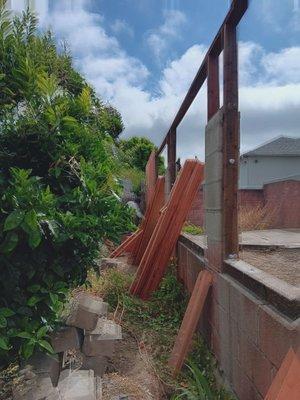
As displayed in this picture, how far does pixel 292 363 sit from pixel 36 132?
5.89 ft

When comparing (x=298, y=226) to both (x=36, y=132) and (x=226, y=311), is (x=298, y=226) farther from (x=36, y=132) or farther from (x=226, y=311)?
(x=36, y=132)

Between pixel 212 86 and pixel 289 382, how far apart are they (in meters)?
2.54

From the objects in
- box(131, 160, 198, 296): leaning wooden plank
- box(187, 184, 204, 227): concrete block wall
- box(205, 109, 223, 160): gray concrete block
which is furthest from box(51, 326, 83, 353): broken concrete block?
box(187, 184, 204, 227): concrete block wall

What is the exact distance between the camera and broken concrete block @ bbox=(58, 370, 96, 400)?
237 cm

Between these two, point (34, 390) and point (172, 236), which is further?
point (172, 236)

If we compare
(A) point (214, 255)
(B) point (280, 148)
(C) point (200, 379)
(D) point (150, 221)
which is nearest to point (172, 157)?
(D) point (150, 221)

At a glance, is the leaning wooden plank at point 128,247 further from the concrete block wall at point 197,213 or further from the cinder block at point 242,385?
the cinder block at point 242,385

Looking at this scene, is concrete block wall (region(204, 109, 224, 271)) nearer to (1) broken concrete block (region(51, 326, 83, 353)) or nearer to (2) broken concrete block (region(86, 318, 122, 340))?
(2) broken concrete block (region(86, 318, 122, 340))

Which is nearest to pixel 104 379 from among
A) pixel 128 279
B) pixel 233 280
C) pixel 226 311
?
pixel 226 311

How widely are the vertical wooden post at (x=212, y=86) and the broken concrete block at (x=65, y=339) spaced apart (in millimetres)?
2008

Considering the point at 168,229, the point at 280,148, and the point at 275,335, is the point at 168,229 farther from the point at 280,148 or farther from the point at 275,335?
the point at 280,148

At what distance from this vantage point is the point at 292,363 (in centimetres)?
133

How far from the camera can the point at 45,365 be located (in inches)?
98.0

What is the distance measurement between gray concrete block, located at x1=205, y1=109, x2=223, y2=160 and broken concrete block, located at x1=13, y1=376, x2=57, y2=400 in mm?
1905
